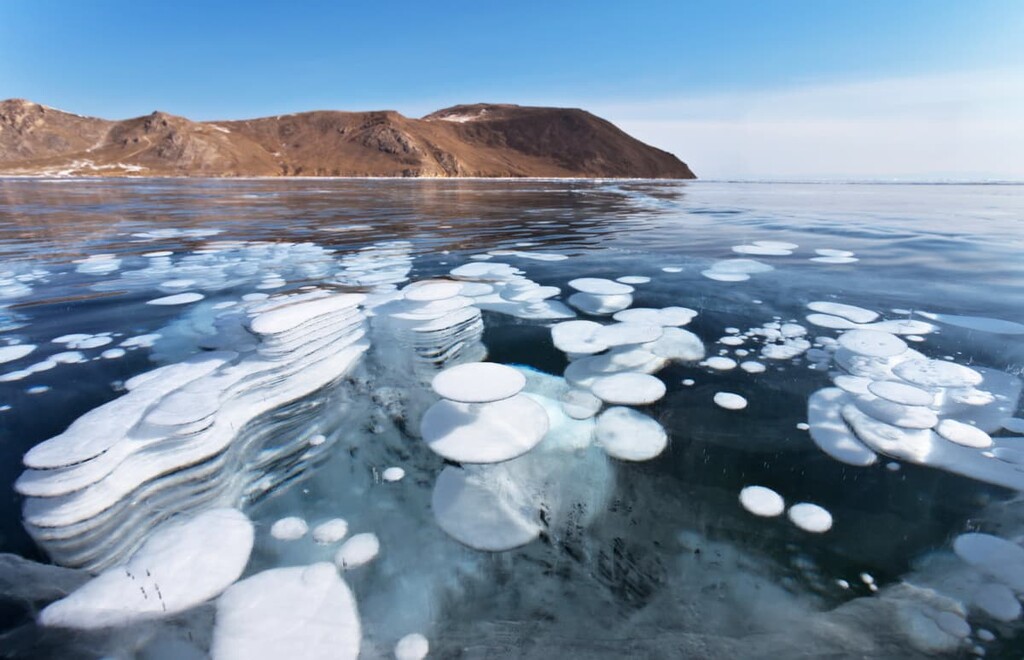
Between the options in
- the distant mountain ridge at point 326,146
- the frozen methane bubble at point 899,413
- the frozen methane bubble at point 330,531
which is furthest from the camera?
the distant mountain ridge at point 326,146

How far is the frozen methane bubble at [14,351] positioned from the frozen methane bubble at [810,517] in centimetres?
410

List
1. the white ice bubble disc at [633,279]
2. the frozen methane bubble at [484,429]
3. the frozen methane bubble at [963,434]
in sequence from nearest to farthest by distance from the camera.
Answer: the frozen methane bubble at [484,429] < the frozen methane bubble at [963,434] < the white ice bubble disc at [633,279]

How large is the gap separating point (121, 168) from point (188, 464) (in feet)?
297

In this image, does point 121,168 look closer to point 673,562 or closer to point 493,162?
point 493,162

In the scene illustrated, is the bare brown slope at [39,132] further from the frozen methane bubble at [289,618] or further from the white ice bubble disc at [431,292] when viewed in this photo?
the frozen methane bubble at [289,618]

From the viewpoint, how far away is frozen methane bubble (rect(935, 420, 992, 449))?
177 centimetres

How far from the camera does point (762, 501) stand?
153 cm

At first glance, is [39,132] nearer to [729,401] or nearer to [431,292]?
[431,292]

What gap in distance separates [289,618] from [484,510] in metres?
0.62

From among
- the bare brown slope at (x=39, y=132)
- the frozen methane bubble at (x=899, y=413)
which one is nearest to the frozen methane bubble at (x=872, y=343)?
the frozen methane bubble at (x=899, y=413)

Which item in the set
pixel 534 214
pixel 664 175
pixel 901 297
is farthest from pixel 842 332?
pixel 664 175

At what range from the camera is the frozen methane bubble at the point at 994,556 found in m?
1.23

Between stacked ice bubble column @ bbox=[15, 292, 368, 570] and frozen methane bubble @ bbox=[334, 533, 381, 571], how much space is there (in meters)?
0.48

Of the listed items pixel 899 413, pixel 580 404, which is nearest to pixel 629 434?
pixel 580 404
